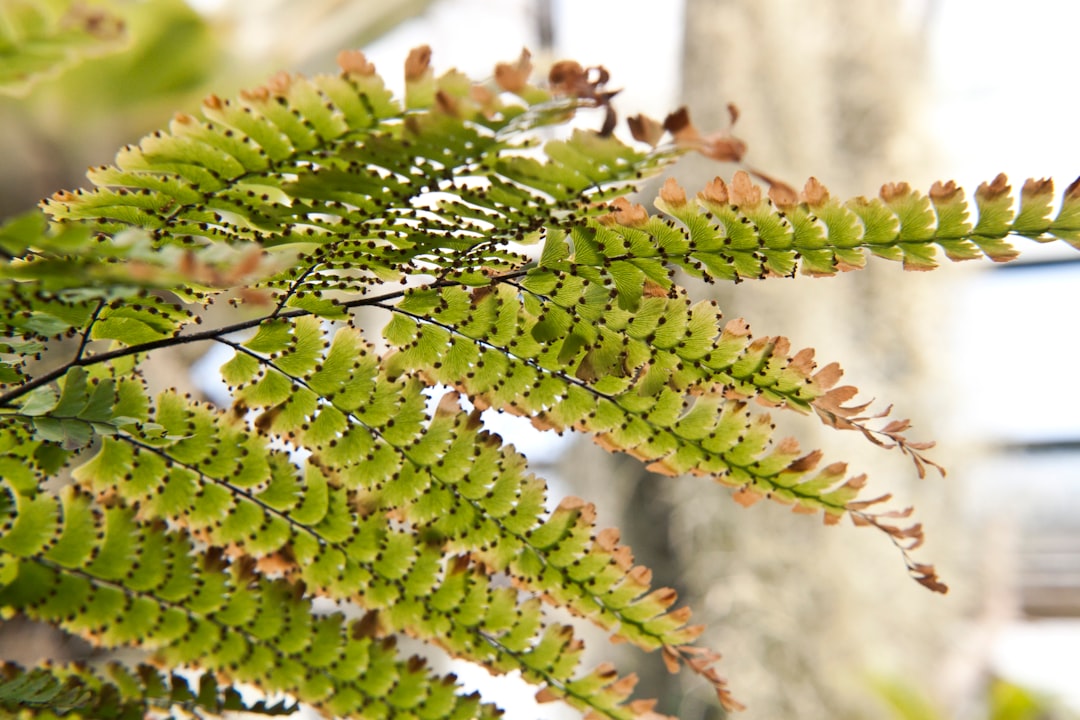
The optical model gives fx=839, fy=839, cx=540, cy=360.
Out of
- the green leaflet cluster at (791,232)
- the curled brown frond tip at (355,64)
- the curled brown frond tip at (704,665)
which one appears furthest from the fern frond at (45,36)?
the curled brown frond tip at (704,665)

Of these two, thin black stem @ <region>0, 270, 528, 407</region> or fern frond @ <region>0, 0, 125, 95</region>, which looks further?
thin black stem @ <region>0, 270, 528, 407</region>

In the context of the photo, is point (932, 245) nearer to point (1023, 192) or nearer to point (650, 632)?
point (1023, 192)

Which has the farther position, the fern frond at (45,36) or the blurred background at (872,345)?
the blurred background at (872,345)

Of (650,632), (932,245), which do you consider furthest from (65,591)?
(932,245)

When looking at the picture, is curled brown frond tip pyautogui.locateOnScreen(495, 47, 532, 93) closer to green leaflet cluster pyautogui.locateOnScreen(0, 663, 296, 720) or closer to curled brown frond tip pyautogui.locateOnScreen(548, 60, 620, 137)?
curled brown frond tip pyautogui.locateOnScreen(548, 60, 620, 137)

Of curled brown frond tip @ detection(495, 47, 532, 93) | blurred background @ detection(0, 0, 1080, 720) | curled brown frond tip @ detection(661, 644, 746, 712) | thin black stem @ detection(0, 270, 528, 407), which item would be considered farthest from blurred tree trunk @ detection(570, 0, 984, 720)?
curled brown frond tip @ detection(495, 47, 532, 93)

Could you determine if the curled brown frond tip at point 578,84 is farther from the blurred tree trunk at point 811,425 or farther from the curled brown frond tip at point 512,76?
the blurred tree trunk at point 811,425
